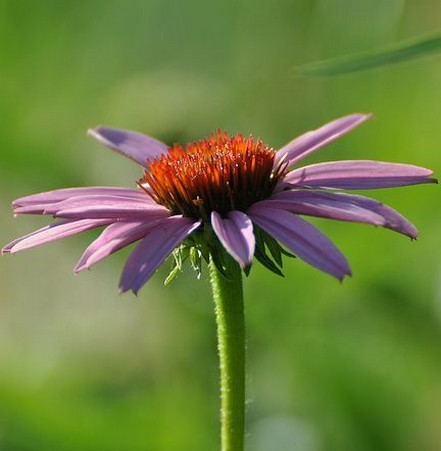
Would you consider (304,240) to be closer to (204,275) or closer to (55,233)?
(55,233)

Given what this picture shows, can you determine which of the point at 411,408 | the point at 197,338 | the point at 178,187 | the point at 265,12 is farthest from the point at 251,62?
the point at 178,187

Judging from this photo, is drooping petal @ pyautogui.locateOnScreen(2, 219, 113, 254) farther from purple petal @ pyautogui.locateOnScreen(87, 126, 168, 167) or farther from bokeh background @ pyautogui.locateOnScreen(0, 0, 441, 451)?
bokeh background @ pyautogui.locateOnScreen(0, 0, 441, 451)

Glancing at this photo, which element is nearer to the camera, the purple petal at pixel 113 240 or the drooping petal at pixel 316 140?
the purple petal at pixel 113 240

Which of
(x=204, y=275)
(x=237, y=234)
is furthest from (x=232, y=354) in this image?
(x=204, y=275)

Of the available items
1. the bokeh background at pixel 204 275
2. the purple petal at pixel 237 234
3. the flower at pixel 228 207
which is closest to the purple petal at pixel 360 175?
the flower at pixel 228 207

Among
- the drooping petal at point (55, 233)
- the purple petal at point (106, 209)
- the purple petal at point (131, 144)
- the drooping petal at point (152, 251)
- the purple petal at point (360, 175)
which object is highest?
the purple petal at point (131, 144)

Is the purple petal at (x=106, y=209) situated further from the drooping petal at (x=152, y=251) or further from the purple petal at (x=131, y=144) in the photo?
the purple petal at (x=131, y=144)

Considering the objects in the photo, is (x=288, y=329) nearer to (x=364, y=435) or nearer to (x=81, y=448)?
(x=364, y=435)
